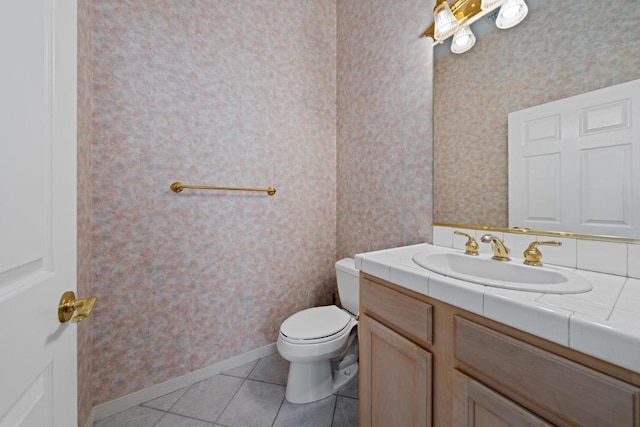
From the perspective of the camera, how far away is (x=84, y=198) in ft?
3.54

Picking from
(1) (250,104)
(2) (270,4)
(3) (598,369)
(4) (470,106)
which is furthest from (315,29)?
(3) (598,369)

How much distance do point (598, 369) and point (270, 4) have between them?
2277 millimetres

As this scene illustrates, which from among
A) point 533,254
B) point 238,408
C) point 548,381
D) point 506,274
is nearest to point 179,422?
point 238,408

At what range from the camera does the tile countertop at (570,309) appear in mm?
429

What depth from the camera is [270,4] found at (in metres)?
1.68

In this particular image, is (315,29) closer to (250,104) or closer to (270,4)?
(270,4)

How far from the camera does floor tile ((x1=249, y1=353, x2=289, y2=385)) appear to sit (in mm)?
1486

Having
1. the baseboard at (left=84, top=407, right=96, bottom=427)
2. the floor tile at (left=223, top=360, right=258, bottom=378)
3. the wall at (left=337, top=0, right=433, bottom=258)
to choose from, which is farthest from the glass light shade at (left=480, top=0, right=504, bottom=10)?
the baseboard at (left=84, top=407, right=96, bottom=427)

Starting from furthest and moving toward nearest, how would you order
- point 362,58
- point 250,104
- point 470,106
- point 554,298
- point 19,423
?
point 362,58 → point 250,104 → point 470,106 → point 554,298 → point 19,423

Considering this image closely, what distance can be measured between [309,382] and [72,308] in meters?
1.16

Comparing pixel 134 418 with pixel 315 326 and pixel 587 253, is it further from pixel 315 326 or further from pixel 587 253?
pixel 587 253

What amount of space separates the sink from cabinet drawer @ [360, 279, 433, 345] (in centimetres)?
13

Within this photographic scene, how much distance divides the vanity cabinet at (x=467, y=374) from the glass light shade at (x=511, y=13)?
46.0 inches

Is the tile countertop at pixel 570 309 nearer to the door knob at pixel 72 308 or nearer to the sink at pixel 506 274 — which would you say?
the sink at pixel 506 274
